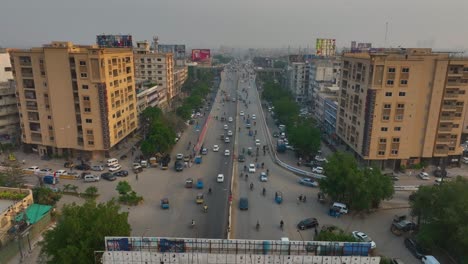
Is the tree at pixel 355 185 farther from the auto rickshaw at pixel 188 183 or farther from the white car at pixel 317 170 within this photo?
the auto rickshaw at pixel 188 183

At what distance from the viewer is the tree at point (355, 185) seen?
30453 mm

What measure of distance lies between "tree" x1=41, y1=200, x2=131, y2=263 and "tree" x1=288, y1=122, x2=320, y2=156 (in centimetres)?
2919

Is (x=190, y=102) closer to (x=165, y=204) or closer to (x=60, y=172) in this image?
(x=60, y=172)

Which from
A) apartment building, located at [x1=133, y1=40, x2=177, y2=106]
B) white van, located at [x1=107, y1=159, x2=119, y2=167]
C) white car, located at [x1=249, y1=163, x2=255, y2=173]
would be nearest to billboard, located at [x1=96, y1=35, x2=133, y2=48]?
apartment building, located at [x1=133, y1=40, x2=177, y2=106]

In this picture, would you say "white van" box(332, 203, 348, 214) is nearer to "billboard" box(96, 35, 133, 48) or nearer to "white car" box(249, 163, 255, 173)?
"white car" box(249, 163, 255, 173)

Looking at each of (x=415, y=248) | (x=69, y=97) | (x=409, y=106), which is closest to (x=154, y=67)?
(x=69, y=97)

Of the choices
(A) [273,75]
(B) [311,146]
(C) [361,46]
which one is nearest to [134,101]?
(B) [311,146]

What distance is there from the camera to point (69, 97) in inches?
1636

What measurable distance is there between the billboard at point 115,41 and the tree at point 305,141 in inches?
1762

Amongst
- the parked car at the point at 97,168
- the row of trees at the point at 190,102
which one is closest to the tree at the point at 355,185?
the parked car at the point at 97,168

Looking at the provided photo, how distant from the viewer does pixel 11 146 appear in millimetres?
47406

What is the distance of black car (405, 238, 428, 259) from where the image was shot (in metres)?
24.9

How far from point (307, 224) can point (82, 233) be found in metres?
18.0

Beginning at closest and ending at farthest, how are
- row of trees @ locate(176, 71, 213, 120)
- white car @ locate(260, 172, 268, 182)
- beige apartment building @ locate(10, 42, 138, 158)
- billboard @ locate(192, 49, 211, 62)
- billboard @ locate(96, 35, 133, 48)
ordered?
white car @ locate(260, 172, 268, 182)
beige apartment building @ locate(10, 42, 138, 158)
row of trees @ locate(176, 71, 213, 120)
billboard @ locate(96, 35, 133, 48)
billboard @ locate(192, 49, 211, 62)
